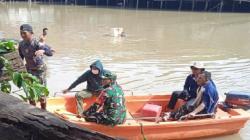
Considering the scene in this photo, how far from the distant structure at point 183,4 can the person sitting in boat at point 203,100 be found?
99.0ft

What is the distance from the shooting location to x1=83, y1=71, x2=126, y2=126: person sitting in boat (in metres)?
7.16

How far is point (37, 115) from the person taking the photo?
193 centimetres

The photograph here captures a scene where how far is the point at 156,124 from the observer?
309 inches

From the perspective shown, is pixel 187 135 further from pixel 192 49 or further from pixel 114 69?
pixel 192 49

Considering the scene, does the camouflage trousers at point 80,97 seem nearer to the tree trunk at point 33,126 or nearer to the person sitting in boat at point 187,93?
the person sitting in boat at point 187,93

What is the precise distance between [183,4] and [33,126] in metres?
38.4

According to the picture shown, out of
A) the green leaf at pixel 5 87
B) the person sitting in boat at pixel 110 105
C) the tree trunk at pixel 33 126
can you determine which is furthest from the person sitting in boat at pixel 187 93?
the tree trunk at pixel 33 126

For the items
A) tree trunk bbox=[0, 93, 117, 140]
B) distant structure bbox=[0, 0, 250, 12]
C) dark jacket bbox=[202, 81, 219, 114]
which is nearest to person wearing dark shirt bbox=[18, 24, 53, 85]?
dark jacket bbox=[202, 81, 219, 114]

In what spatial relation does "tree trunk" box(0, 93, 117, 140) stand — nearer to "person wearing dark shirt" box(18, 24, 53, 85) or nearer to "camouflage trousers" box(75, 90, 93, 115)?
"person wearing dark shirt" box(18, 24, 53, 85)

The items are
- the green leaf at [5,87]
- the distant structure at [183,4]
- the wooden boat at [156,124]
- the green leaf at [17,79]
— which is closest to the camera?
the green leaf at [17,79]

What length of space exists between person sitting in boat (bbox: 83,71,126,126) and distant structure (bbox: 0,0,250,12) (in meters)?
31.2

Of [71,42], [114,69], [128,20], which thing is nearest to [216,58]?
[114,69]

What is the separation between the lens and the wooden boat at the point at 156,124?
771 centimetres

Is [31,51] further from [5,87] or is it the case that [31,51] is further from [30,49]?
[5,87]
